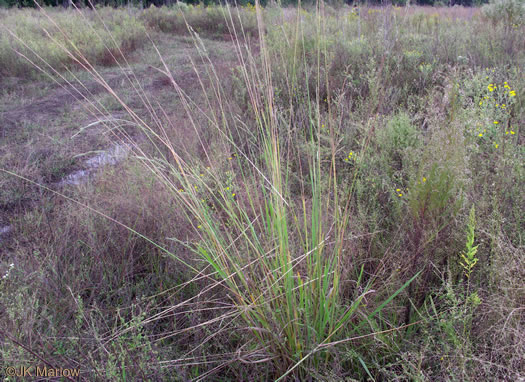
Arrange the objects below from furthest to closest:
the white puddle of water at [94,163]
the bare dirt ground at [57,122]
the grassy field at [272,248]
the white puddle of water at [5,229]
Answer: the white puddle of water at [94,163] → the bare dirt ground at [57,122] → the white puddle of water at [5,229] → the grassy field at [272,248]

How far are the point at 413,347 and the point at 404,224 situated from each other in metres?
0.65

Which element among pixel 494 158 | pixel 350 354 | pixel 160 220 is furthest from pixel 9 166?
pixel 494 158

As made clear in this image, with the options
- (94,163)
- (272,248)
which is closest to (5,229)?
(94,163)

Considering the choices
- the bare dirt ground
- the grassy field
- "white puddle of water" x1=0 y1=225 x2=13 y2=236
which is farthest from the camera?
the bare dirt ground

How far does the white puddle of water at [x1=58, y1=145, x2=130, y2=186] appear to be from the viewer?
10.4ft

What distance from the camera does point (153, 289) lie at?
1903 millimetres

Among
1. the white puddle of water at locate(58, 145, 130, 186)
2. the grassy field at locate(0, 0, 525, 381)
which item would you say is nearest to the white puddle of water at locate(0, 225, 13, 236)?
the grassy field at locate(0, 0, 525, 381)

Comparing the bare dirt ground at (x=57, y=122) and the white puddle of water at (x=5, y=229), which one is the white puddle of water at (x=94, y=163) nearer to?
the bare dirt ground at (x=57, y=122)

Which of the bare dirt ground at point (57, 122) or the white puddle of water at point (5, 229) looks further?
the bare dirt ground at point (57, 122)

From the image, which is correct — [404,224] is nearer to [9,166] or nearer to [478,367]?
[478,367]

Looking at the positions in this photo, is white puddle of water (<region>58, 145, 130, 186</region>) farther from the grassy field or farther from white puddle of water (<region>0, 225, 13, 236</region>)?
white puddle of water (<region>0, 225, 13, 236</region>)

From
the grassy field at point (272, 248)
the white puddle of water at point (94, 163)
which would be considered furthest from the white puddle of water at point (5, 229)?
the white puddle of water at point (94, 163)

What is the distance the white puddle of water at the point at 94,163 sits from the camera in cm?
316

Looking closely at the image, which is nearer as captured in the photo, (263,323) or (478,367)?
(478,367)
